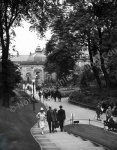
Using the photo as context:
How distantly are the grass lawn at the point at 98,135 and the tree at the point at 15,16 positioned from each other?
25.3 feet

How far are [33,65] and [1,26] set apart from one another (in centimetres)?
7631

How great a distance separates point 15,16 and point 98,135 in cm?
1245

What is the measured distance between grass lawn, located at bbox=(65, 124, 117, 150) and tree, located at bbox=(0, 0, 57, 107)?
25.3 feet

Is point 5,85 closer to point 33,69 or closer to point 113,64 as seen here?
point 113,64

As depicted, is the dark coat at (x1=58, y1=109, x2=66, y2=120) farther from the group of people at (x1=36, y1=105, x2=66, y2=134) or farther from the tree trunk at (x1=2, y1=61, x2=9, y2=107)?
the tree trunk at (x1=2, y1=61, x2=9, y2=107)

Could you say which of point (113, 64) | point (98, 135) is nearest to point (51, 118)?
point (98, 135)

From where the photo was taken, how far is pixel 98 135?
47.6 feet

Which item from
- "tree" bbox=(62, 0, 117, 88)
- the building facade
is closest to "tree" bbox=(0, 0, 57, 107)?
"tree" bbox=(62, 0, 117, 88)

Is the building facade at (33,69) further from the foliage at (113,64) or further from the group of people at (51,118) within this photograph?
the group of people at (51,118)

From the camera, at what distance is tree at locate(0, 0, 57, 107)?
2208cm

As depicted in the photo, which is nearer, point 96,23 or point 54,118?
point 54,118

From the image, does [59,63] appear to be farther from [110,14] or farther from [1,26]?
[1,26]

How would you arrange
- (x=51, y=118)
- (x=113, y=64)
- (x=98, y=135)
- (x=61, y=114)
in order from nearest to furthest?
(x=98, y=135) < (x=51, y=118) < (x=61, y=114) < (x=113, y=64)

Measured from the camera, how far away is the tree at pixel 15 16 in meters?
22.1
